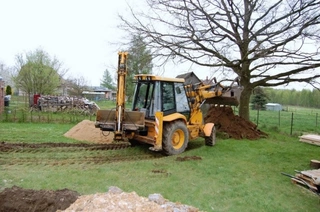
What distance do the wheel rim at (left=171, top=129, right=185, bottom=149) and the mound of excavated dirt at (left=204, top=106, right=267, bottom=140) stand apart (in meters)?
3.52

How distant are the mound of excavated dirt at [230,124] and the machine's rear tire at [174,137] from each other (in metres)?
3.52

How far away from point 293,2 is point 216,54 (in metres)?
3.55

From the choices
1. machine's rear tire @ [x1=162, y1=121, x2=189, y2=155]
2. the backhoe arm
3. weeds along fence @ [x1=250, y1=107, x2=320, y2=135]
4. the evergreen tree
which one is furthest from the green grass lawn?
the evergreen tree

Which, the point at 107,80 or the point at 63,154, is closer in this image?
the point at 63,154

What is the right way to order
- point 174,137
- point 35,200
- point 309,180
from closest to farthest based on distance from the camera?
point 35,200, point 309,180, point 174,137

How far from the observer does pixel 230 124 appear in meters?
10.9

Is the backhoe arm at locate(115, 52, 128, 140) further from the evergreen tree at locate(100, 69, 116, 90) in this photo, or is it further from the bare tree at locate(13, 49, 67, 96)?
the evergreen tree at locate(100, 69, 116, 90)

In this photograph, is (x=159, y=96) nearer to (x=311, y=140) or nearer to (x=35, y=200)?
(x=35, y=200)

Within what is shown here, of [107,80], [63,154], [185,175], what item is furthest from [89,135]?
[107,80]

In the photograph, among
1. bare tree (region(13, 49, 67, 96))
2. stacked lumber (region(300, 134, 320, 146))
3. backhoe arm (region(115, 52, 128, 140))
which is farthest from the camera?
bare tree (region(13, 49, 67, 96))

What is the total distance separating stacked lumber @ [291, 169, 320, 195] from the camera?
475cm

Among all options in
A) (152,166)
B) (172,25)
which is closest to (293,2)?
(172,25)

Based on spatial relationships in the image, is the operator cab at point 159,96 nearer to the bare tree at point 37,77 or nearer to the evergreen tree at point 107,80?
the bare tree at point 37,77

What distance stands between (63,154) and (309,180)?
5821 mm
